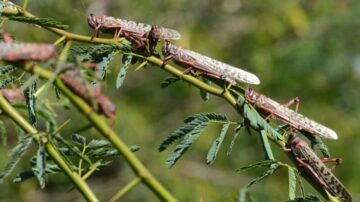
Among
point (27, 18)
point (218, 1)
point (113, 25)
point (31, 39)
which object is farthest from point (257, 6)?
point (27, 18)

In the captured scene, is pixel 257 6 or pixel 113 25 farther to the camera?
pixel 257 6

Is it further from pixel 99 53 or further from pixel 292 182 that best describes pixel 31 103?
pixel 292 182

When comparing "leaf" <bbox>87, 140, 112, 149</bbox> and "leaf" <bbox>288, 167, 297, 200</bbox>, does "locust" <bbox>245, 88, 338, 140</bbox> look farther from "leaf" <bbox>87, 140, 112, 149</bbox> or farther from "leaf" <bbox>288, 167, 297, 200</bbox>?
"leaf" <bbox>87, 140, 112, 149</bbox>

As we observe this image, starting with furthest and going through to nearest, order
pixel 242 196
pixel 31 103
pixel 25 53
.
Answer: pixel 31 103
pixel 25 53
pixel 242 196

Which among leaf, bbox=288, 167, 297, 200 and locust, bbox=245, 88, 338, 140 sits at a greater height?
locust, bbox=245, 88, 338, 140

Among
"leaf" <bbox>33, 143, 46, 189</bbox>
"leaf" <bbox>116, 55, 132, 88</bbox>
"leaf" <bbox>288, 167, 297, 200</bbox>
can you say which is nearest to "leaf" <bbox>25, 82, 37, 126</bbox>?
"leaf" <bbox>33, 143, 46, 189</bbox>

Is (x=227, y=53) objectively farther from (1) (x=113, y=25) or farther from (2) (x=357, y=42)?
(1) (x=113, y=25)

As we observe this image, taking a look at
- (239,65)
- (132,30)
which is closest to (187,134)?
(132,30)
